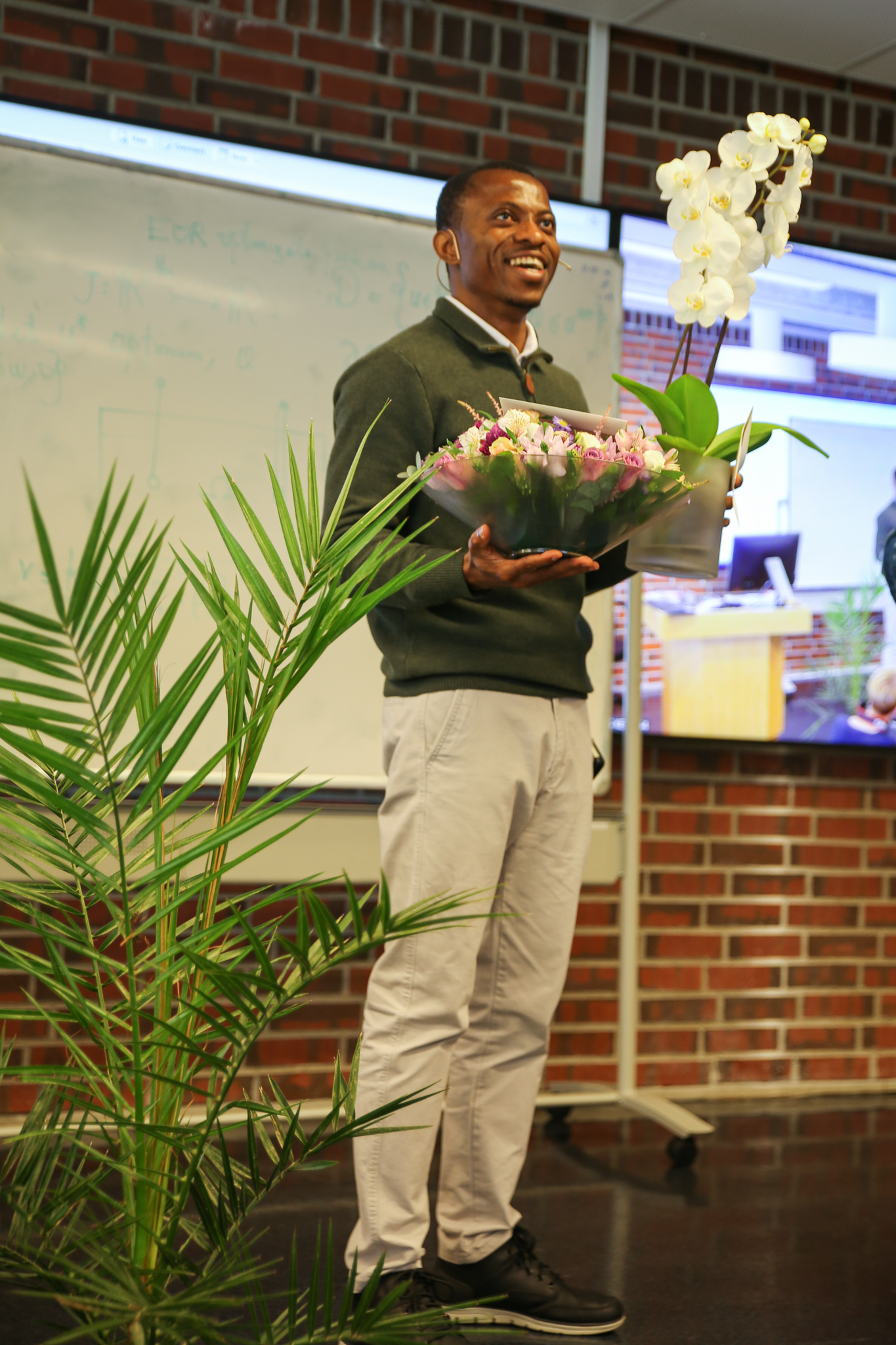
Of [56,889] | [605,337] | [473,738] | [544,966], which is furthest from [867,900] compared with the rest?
[56,889]

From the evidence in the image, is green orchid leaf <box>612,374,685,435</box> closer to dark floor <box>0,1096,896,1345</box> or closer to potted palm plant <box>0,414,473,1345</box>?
potted palm plant <box>0,414,473,1345</box>

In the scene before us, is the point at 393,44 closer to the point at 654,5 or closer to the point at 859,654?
the point at 654,5

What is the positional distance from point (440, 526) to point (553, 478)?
1.21 feet

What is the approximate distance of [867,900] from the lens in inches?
133

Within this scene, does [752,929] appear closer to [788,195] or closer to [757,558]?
[757,558]

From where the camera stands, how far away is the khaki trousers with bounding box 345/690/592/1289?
155cm

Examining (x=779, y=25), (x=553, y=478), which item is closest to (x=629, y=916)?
(x=553, y=478)

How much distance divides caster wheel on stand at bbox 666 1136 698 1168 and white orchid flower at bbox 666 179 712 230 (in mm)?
1927

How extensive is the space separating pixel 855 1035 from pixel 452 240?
8.28 feet

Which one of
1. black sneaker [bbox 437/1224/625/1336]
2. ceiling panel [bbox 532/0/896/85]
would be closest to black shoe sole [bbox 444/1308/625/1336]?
black sneaker [bbox 437/1224/625/1336]

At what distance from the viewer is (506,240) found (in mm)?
1703

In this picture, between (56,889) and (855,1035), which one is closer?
(56,889)

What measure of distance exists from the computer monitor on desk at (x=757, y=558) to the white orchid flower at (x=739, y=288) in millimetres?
1800

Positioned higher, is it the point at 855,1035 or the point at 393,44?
the point at 393,44
